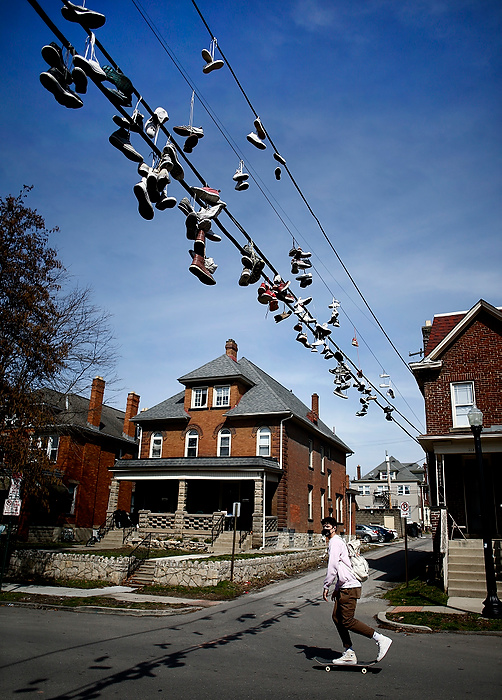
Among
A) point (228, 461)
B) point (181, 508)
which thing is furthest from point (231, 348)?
point (181, 508)

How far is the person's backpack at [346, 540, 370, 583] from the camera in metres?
6.66

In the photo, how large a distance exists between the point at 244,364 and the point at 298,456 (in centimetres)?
720

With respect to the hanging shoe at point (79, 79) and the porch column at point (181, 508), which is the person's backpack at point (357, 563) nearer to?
the hanging shoe at point (79, 79)

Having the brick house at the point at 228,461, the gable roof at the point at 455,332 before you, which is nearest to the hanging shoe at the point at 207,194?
the gable roof at the point at 455,332

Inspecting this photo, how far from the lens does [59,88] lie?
4.60 metres

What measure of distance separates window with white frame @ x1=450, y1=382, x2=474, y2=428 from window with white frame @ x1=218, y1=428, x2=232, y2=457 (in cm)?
1407

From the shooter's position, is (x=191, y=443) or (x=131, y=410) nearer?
(x=191, y=443)

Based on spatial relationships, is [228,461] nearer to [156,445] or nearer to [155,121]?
[156,445]

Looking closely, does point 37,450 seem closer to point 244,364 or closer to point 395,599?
point 395,599

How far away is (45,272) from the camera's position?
16281 mm

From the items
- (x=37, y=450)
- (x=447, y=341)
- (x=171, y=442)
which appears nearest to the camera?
(x=37, y=450)

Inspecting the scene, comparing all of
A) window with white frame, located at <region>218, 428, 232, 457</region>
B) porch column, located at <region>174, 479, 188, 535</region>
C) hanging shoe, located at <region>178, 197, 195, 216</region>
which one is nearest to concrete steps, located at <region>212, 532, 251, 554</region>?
porch column, located at <region>174, 479, 188, 535</region>

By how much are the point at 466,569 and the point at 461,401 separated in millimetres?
6114

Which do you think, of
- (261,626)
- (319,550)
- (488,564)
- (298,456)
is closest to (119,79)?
(261,626)
